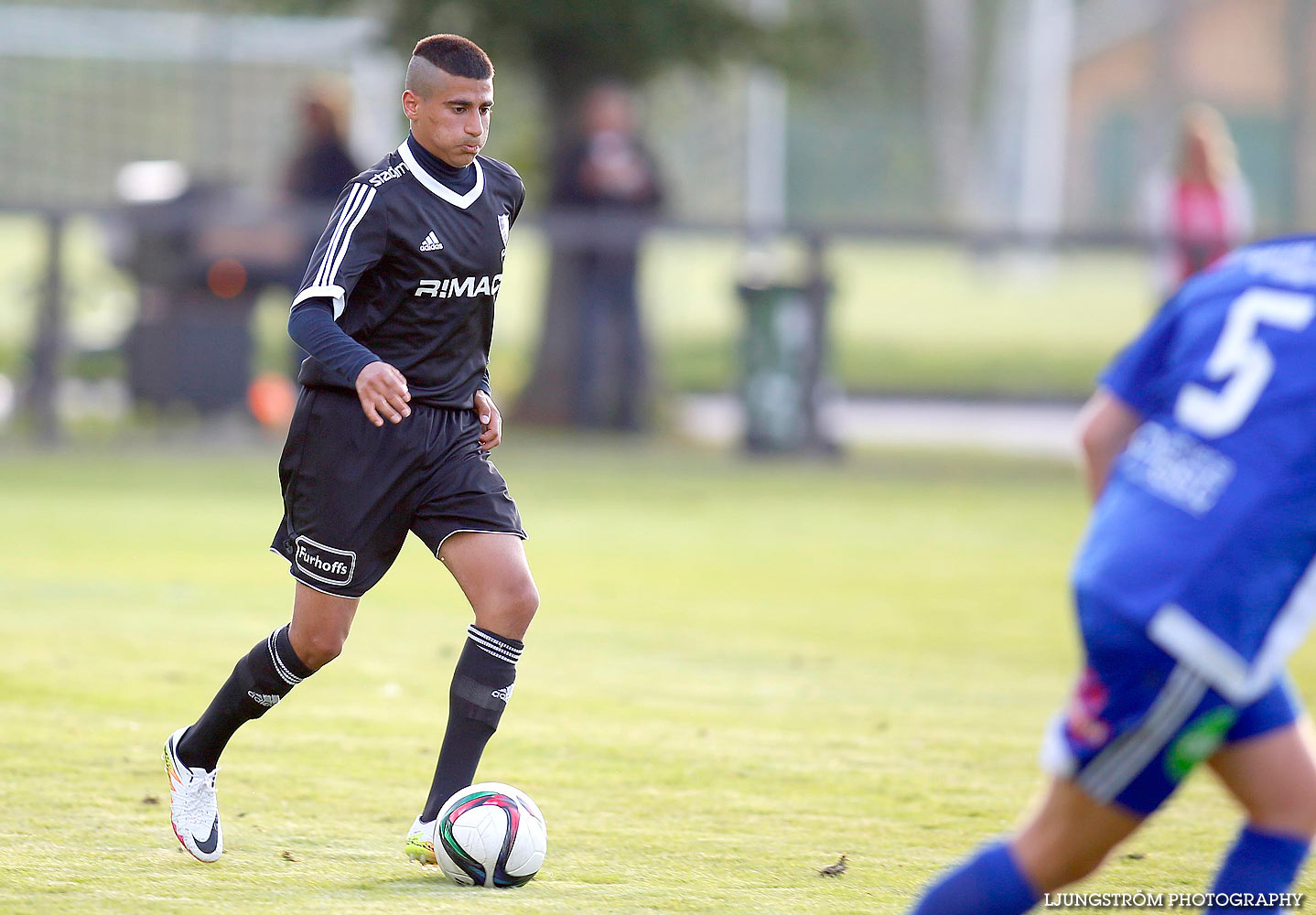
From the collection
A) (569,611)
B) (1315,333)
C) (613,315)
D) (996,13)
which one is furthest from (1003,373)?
(996,13)

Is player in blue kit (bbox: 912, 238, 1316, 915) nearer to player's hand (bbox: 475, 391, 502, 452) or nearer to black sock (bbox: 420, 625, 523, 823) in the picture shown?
black sock (bbox: 420, 625, 523, 823)

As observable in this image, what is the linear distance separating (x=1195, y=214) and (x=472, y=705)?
1170cm

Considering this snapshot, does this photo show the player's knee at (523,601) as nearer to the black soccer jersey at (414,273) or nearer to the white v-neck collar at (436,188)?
the black soccer jersey at (414,273)

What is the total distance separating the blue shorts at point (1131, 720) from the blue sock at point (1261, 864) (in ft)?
0.82

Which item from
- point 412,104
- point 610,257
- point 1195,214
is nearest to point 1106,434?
point 412,104

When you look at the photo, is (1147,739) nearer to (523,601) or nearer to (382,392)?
(523,601)

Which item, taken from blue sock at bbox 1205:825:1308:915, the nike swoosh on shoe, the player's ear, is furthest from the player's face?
blue sock at bbox 1205:825:1308:915

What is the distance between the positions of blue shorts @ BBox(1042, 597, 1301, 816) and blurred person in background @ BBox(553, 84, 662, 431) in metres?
12.6

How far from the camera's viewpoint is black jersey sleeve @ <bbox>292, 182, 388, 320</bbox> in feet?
14.1

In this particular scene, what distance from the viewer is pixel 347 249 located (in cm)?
430

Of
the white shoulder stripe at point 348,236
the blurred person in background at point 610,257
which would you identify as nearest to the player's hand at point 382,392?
the white shoulder stripe at point 348,236

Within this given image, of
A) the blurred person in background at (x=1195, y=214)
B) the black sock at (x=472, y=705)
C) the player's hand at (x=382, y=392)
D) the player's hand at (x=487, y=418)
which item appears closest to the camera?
the player's hand at (x=382, y=392)

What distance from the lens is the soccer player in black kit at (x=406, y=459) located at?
4355mm

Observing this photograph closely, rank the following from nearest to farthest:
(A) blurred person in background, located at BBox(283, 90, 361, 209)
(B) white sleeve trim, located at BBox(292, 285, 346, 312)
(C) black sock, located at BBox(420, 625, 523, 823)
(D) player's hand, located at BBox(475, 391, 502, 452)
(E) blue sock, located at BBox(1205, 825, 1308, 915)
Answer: (E) blue sock, located at BBox(1205, 825, 1308, 915), (B) white sleeve trim, located at BBox(292, 285, 346, 312), (C) black sock, located at BBox(420, 625, 523, 823), (D) player's hand, located at BBox(475, 391, 502, 452), (A) blurred person in background, located at BBox(283, 90, 361, 209)
